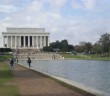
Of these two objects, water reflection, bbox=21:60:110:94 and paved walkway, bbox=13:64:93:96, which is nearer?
paved walkway, bbox=13:64:93:96

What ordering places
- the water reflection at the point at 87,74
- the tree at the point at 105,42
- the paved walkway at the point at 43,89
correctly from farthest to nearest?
the tree at the point at 105,42 < the water reflection at the point at 87,74 < the paved walkway at the point at 43,89

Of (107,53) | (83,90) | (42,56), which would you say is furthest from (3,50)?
(83,90)

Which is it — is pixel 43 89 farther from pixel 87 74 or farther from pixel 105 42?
pixel 105 42

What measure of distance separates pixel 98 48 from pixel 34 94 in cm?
11813

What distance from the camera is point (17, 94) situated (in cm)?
1884

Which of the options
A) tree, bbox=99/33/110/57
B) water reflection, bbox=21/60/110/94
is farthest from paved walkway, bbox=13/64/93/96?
tree, bbox=99/33/110/57

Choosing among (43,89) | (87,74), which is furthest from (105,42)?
(43,89)

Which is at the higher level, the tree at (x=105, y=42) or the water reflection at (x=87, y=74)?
the tree at (x=105, y=42)

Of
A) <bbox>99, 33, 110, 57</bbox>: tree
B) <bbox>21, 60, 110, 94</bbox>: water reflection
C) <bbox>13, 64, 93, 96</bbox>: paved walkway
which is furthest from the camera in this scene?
<bbox>99, 33, 110, 57</bbox>: tree

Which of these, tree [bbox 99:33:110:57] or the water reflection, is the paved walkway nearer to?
the water reflection

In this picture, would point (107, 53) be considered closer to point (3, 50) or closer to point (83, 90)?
point (3, 50)

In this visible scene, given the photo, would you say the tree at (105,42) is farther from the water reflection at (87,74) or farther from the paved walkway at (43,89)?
the paved walkway at (43,89)

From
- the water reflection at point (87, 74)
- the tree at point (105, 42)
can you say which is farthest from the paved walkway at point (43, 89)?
the tree at point (105, 42)

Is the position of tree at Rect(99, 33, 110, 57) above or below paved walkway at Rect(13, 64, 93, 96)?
above
